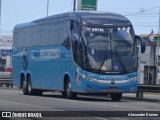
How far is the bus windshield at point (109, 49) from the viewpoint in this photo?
28359 millimetres

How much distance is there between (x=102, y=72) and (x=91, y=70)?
507mm

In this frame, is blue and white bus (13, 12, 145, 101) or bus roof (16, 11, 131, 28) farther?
bus roof (16, 11, 131, 28)

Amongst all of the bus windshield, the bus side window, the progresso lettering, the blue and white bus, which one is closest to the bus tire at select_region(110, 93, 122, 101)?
the blue and white bus

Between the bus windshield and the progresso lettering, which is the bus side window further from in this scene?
the progresso lettering

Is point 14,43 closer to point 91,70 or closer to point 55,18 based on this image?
point 55,18

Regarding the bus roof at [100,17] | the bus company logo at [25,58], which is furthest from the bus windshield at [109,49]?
the bus company logo at [25,58]

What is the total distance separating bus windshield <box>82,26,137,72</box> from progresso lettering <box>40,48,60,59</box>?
135 inches

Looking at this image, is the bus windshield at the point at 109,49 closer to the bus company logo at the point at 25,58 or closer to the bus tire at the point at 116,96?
the bus tire at the point at 116,96

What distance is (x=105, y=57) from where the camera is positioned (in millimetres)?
28375

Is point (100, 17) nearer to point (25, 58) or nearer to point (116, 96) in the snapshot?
point (116, 96)

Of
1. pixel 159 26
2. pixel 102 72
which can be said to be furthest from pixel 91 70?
pixel 159 26

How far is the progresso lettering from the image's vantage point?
104ft

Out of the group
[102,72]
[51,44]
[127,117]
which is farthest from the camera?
[51,44]

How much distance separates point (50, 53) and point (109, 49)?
507cm
